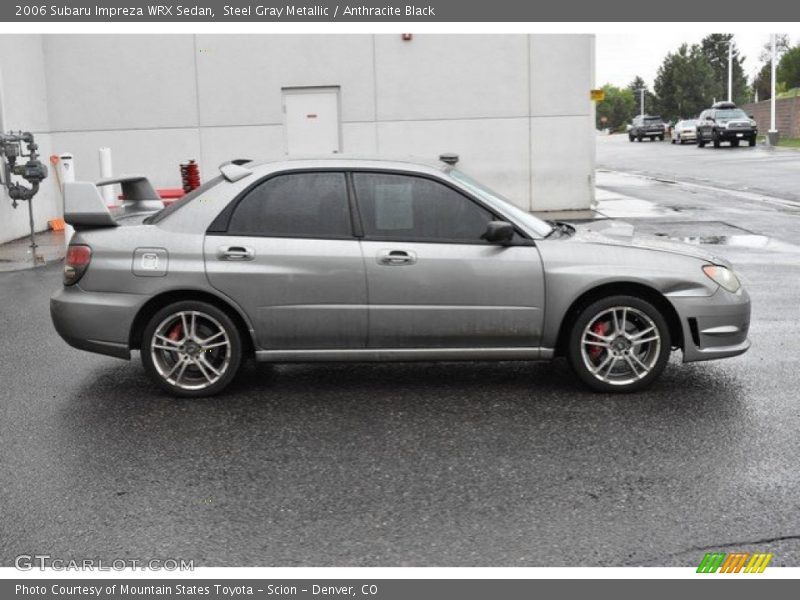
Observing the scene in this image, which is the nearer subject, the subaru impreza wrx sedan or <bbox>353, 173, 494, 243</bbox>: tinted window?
the subaru impreza wrx sedan

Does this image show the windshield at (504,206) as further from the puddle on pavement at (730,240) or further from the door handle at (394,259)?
the puddle on pavement at (730,240)

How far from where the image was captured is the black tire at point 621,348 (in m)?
6.41

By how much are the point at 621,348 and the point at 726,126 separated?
46095 mm

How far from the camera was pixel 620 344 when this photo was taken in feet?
21.2

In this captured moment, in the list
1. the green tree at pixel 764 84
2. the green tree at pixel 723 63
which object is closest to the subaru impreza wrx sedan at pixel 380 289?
the green tree at pixel 764 84

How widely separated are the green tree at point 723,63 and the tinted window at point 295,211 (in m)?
111

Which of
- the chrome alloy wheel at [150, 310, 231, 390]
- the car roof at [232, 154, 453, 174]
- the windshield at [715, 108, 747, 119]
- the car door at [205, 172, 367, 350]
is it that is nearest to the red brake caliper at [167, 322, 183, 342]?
the chrome alloy wheel at [150, 310, 231, 390]

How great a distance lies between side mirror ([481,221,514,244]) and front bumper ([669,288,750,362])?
1.14 m

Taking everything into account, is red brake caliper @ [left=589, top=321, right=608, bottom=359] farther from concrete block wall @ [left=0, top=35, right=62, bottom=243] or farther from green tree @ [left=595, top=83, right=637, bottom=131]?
green tree @ [left=595, top=83, right=637, bottom=131]

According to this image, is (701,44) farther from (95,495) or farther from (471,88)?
(95,495)

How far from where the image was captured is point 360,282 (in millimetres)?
6449

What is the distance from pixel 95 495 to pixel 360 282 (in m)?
2.29

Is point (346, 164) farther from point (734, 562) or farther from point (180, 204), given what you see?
point (734, 562)

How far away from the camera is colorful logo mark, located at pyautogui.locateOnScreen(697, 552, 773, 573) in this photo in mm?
3984
